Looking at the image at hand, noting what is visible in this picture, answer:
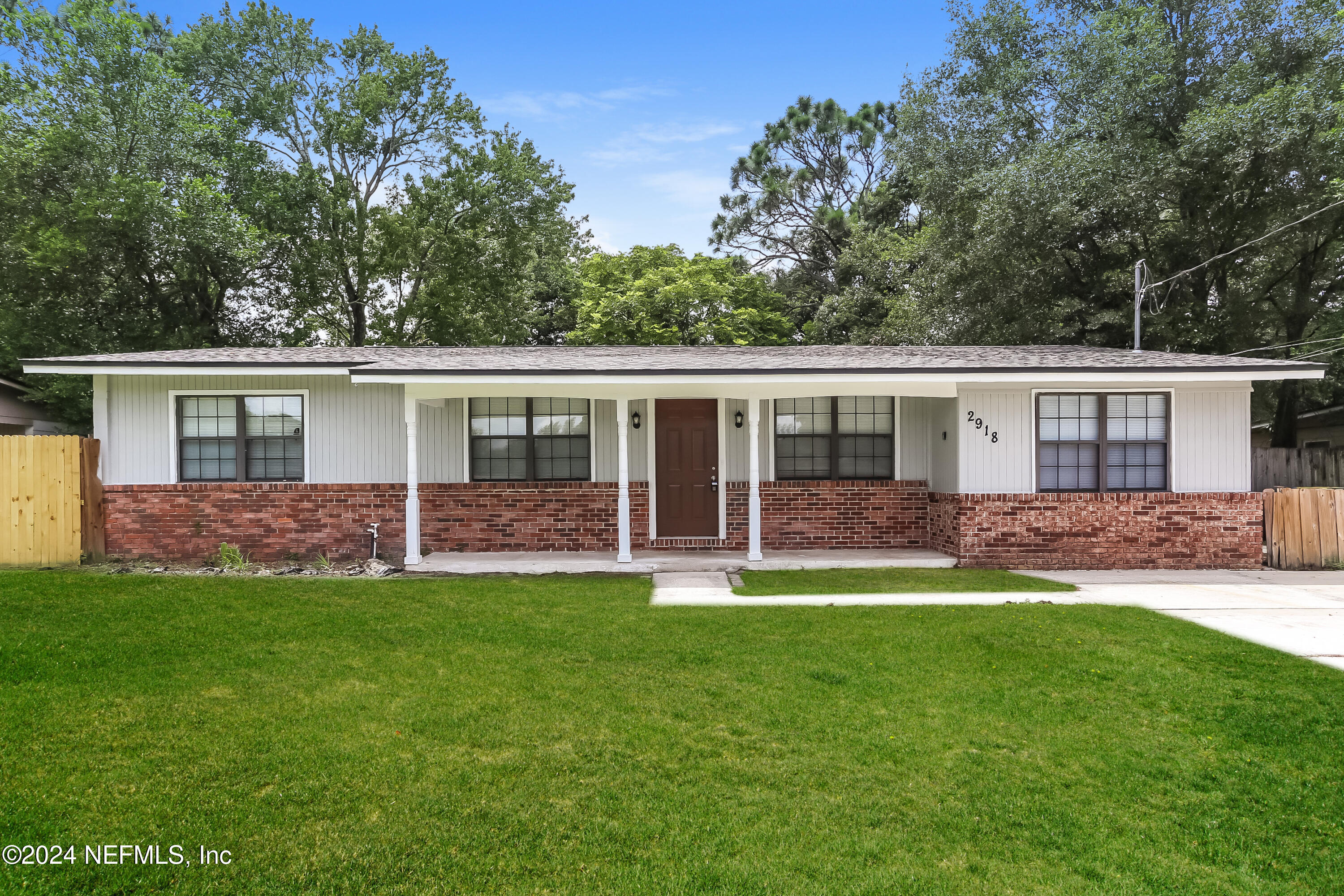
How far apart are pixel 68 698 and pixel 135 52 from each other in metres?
22.5

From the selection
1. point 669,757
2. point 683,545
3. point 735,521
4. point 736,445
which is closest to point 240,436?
point 683,545

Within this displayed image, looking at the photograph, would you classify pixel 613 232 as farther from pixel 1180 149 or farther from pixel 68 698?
pixel 68 698

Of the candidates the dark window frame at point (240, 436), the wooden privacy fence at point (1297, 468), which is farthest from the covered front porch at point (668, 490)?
the wooden privacy fence at point (1297, 468)

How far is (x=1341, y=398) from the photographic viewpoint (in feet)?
72.2

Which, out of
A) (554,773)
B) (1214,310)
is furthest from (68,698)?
(1214,310)

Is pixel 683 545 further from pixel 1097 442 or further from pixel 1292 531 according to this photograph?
pixel 1292 531

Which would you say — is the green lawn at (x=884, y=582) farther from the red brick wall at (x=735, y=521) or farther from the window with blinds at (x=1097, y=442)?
the window with blinds at (x=1097, y=442)

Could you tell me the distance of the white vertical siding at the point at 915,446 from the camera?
11562 mm

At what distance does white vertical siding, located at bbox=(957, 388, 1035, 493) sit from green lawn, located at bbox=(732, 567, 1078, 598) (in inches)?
51.4

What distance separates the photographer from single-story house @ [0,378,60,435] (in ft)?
60.1

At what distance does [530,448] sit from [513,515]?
1005 millimetres

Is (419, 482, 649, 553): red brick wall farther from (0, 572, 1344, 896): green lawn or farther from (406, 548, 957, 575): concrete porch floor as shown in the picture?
(0, 572, 1344, 896): green lawn

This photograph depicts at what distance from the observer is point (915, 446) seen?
11570 mm

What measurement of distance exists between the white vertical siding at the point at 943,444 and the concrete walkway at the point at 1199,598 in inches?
68.9
